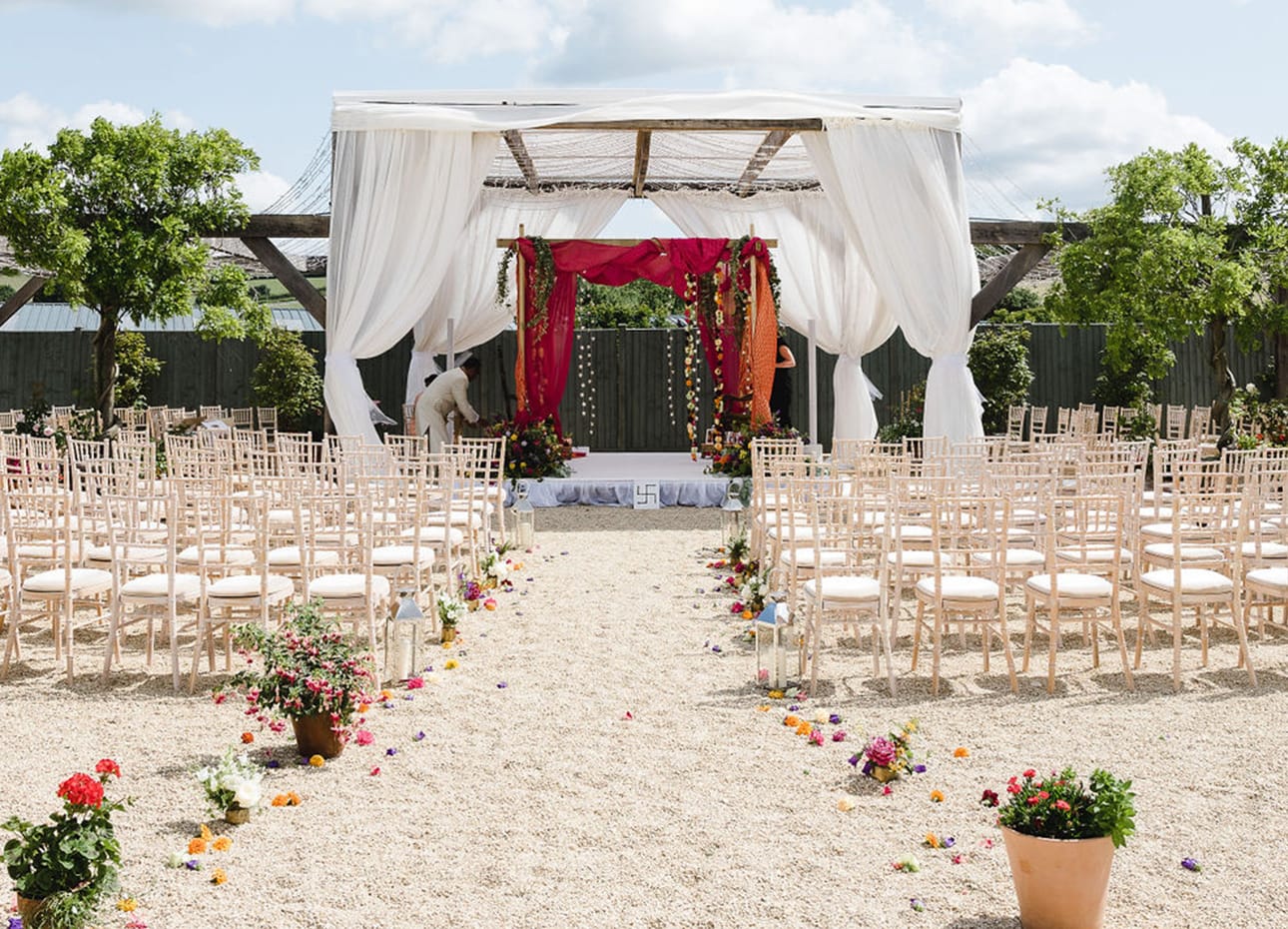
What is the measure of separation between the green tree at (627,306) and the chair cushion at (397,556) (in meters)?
13.4

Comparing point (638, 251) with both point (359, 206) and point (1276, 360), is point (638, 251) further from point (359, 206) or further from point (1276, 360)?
point (1276, 360)

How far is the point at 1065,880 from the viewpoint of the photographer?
2883mm

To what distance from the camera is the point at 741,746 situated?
14.2 feet

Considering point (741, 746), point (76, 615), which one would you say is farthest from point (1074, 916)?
point (76, 615)

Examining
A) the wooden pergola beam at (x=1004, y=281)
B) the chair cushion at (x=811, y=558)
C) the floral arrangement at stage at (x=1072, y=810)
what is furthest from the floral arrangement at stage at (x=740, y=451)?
the floral arrangement at stage at (x=1072, y=810)

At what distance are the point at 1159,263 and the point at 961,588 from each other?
803cm

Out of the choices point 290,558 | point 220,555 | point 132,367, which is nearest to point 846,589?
point 290,558

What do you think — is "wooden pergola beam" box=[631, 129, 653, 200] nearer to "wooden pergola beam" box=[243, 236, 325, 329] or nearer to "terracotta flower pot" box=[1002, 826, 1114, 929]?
"wooden pergola beam" box=[243, 236, 325, 329]

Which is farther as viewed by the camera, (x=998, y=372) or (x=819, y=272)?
(x=998, y=372)

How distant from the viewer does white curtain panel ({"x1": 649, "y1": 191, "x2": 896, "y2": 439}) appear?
13109 mm

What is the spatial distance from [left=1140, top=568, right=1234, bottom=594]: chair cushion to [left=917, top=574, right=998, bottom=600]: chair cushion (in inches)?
28.0

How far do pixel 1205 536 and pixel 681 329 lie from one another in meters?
10.9

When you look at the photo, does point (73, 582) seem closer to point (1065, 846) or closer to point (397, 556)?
point (397, 556)

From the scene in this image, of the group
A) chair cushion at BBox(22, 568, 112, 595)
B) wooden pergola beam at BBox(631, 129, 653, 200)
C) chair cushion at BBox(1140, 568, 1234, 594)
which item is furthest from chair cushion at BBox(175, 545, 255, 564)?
wooden pergola beam at BBox(631, 129, 653, 200)
